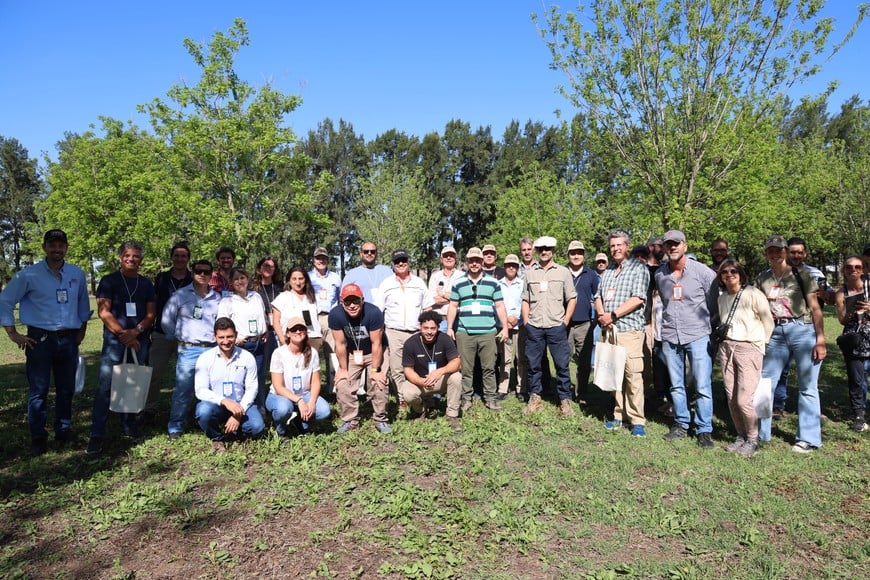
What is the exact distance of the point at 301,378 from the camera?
18.3 ft

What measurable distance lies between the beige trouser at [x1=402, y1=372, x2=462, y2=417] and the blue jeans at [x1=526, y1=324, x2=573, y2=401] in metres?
1.17

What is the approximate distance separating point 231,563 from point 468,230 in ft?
151

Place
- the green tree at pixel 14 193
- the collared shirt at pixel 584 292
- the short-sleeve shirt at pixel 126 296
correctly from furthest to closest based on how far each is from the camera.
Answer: the green tree at pixel 14 193 < the collared shirt at pixel 584 292 < the short-sleeve shirt at pixel 126 296

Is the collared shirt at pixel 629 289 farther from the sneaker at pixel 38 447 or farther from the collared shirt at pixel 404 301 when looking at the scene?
the sneaker at pixel 38 447

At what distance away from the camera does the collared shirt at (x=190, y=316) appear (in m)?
5.64

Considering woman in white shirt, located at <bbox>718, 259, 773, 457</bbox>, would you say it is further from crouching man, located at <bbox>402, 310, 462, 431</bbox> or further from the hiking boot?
the hiking boot

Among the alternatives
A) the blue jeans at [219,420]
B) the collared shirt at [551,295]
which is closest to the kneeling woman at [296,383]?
the blue jeans at [219,420]

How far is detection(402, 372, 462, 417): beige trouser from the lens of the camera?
596cm

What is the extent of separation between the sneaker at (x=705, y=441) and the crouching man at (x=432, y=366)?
2547 mm

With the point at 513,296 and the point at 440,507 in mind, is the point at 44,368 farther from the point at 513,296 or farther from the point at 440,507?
the point at 513,296

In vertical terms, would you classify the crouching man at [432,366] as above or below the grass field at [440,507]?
above

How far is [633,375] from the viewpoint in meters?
5.65

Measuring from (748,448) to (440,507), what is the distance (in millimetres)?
3124

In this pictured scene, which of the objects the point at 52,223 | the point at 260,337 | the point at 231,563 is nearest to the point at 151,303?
the point at 260,337
